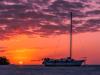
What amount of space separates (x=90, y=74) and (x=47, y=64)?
2599cm

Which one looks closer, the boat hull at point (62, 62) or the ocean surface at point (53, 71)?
the ocean surface at point (53, 71)

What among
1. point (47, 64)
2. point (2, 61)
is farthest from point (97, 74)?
point (2, 61)

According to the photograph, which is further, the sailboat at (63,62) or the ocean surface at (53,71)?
the sailboat at (63,62)

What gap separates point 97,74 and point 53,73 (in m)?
10.3

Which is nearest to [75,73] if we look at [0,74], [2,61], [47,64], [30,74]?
[30,74]

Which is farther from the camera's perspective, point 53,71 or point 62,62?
point 62,62

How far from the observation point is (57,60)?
385 ft

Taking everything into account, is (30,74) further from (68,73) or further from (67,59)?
(67,59)

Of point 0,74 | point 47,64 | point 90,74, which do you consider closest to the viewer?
point 0,74

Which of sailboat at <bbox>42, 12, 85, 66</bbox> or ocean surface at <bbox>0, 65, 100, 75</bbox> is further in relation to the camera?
sailboat at <bbox>42, 12, 85, 66</bbox>

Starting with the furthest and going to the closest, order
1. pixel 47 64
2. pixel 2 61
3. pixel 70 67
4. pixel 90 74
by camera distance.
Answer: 1. pixel 2 61
2. pixel 47 64
3. pixel 70 67
4. pixel 90 74

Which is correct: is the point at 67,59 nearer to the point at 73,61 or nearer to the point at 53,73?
the point at 73,61

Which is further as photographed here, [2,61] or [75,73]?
[2,61]

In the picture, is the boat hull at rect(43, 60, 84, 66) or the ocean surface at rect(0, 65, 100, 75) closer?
the ocean surface at rect(0, 65, 100, 75)
